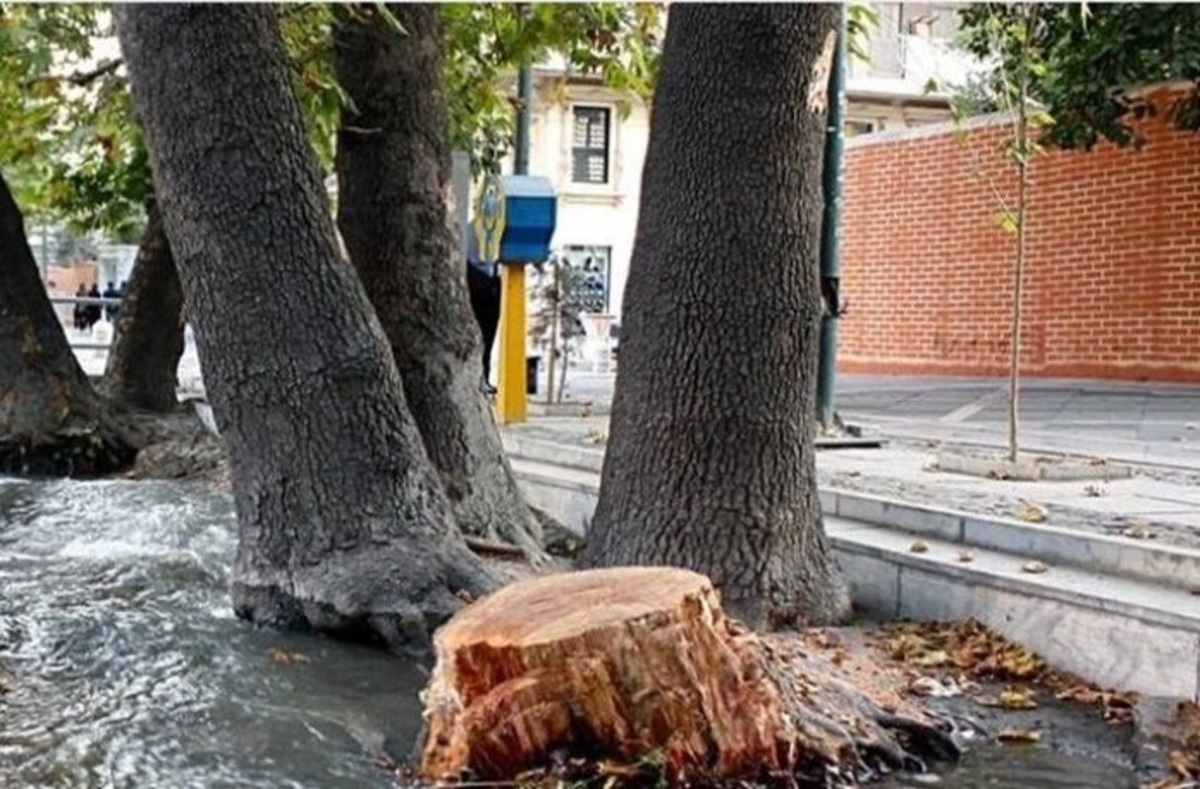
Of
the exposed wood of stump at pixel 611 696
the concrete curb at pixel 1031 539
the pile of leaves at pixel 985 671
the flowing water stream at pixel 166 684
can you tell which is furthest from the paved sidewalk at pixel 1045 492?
the flowing water stream at pixel 166 684

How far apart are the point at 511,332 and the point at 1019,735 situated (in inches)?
211

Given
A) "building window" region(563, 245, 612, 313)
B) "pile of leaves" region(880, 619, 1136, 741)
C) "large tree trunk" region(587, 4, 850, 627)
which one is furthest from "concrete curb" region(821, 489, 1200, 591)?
"building window" region(563, 245, 612, 313)

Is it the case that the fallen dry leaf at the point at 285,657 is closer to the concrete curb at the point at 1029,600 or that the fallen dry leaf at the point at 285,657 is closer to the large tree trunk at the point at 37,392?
the concrete curb at the point at 1029,600

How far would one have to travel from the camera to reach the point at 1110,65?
460 inches

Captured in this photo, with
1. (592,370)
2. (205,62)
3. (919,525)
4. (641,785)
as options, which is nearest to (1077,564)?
(919,525)

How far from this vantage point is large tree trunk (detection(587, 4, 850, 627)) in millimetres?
4441

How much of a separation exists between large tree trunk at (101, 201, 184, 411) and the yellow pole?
3.17 meters

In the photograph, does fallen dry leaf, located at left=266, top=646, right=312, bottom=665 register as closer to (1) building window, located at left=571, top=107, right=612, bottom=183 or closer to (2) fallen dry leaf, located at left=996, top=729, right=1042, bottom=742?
(2) fallen dry leaf, located at left=996, top=729, right=1042, bottom=742

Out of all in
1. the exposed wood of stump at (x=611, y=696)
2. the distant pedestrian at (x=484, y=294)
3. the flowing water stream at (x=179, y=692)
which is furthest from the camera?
the distant pedestrian at (x=484, y=294)

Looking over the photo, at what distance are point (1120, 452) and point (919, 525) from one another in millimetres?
2599

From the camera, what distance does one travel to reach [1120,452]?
275 inches

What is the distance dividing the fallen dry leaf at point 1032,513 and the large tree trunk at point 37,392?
20.3 ft

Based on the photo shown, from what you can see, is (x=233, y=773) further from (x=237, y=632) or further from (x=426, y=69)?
(x=426, y=69)

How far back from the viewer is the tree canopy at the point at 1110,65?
36.2 feet
